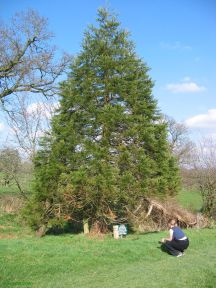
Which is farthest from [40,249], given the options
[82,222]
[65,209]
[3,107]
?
[3,107]

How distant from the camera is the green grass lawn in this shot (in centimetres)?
902

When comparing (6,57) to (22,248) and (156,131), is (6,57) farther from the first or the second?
(22,248)

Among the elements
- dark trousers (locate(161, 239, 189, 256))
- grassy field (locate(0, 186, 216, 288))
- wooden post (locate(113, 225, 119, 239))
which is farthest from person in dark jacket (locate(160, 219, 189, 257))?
wooden post (locate(113, 225, 119, 239))

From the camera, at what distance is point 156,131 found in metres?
16.5

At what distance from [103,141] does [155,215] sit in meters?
4.94

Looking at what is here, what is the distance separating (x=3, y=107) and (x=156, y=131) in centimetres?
1183

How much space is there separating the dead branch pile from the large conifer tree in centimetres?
84

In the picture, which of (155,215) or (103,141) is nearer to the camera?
(103,141)

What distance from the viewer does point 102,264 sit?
1121 centimetres

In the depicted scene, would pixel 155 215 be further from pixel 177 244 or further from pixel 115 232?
pixel 177 244

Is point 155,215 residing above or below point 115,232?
above

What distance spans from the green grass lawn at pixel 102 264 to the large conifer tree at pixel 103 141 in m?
1.58

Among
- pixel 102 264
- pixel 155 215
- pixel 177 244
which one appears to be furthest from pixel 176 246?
pixel 155 215

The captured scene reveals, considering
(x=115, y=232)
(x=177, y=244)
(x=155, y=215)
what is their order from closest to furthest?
1. (x=177, y=244)
2. (x=115, y=232)
3. (x=155, y=215)
